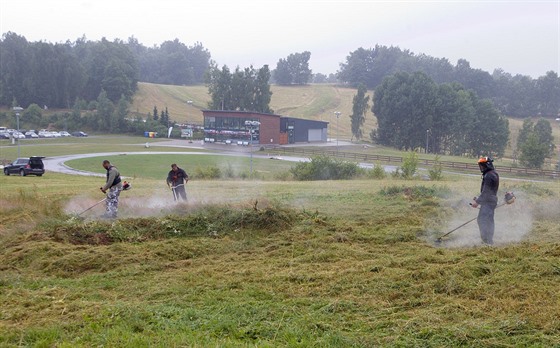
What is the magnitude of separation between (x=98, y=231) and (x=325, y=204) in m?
7.50

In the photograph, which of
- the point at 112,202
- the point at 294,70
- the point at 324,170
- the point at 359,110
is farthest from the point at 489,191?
the point at 294,70

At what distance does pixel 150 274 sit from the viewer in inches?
361

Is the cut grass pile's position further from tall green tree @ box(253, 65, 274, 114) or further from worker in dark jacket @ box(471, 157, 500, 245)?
tall green tree @ box(253, 65, 274, 114)

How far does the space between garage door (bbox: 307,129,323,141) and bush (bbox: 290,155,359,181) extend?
163 ft

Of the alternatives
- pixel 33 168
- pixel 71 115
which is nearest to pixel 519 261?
pixel 33 168

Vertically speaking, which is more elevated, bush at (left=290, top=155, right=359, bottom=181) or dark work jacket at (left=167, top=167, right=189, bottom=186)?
dark work jacket at (left=167, top=167, right=189, bottom=186)

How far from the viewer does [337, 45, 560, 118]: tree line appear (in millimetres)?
127625

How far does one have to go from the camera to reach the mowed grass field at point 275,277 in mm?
6062

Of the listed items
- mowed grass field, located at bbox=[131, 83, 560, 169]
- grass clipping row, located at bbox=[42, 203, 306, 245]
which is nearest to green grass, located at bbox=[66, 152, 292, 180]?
grass clipping row, located at bbox=[42, 203, 306, 245]

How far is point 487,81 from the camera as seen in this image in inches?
5221

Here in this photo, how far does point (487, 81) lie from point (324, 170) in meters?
110

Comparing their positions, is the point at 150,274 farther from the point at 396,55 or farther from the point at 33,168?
the point at 396,55

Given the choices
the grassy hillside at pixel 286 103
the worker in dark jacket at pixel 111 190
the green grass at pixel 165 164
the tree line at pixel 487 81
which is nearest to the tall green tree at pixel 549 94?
the tree line at pixel 487 81

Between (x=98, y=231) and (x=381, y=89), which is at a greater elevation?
(x=381, y=89)
